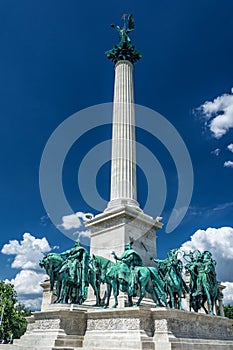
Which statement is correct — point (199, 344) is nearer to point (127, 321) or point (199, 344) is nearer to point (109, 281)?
point (127, 321)

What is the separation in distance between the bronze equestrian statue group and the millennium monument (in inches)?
1.7

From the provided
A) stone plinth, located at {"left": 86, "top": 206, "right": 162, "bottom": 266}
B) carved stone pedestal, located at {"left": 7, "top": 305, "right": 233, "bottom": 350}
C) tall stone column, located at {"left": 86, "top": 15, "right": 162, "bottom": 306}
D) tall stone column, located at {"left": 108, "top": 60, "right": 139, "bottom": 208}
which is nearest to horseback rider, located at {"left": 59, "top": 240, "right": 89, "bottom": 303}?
carved stone pedestal, located at {"left": 7, "top": 305, "right": 233, "bottom": 350}

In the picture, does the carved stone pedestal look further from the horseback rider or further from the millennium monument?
the horseback rider

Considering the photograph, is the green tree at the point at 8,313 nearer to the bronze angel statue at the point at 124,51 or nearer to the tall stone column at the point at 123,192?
the tall stone column at the point at 123,192

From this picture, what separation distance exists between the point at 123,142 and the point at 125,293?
39.6ft

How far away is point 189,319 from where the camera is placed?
14953mm

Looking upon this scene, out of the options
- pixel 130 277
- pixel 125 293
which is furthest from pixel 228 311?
pixel 130 277

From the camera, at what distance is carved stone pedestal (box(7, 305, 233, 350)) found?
1329 centimetres

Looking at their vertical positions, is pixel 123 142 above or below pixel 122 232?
above

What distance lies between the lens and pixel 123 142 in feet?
84.4

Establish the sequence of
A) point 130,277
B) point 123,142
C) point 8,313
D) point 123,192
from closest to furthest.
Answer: point 130,277 < point 123,192 < point 123,142 < point 8,313

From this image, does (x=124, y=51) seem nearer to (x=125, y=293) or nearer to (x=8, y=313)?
(x=125, y=293)

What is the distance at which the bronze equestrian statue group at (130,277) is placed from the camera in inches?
605

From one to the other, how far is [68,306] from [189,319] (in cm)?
575
